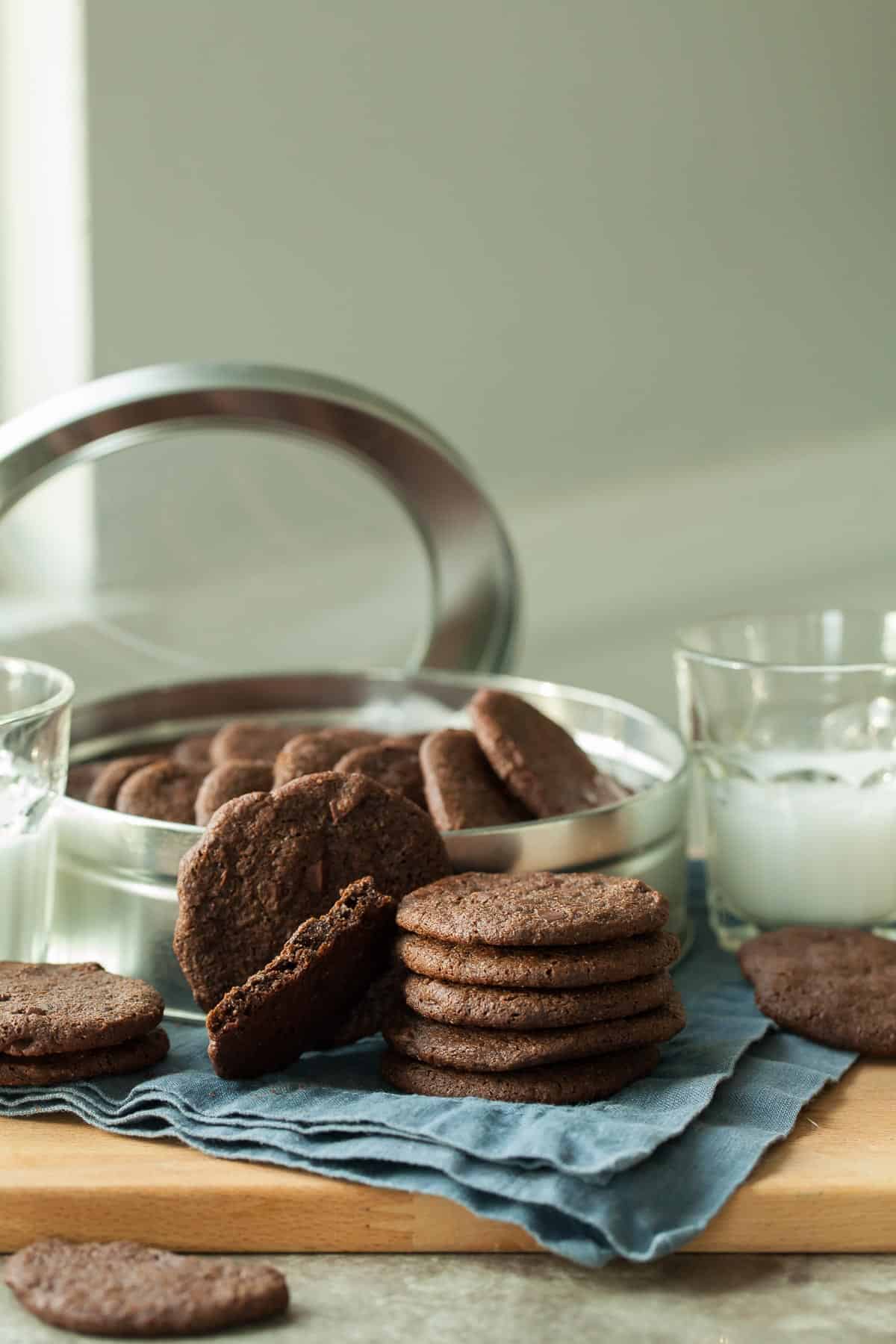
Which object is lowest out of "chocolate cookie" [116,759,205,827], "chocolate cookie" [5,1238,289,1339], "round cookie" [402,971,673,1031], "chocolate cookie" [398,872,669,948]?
"chocolate cookie" [5,1238,289,1339]

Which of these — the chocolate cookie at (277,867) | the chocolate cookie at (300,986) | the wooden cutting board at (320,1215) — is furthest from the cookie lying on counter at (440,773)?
the wooden cutting board at (320,1215)

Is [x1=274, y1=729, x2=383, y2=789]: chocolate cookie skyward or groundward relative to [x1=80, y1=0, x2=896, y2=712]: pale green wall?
groundward

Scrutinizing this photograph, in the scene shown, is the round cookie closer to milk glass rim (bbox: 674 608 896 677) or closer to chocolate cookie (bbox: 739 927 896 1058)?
chocolate cookie (bbox: 739 927 896 1058)

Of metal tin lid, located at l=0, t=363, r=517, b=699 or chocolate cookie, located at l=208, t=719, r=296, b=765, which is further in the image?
metal tin lid, located at l=0, t=363, r=517, b=699

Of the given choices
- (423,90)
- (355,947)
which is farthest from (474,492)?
(423,90)

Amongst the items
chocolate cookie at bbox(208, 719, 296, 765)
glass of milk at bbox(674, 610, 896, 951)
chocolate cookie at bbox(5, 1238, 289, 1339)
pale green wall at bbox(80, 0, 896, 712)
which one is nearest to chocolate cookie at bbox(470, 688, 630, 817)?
glass of milk at bbox(674, 610, 896, 951)

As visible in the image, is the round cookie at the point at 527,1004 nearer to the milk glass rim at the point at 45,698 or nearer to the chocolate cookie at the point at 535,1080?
the chocolate cookie at the point at 535,1080

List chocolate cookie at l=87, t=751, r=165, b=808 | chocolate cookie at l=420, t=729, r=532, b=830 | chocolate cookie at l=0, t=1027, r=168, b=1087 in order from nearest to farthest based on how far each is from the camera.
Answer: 1. chocolate cookie at l=0, t=1027, r=168, b=1087
2. chocolate cookie at l=420, t=729, r=532, b=830
3. chocolate cookie at l=87, t=751, r=165, b=808

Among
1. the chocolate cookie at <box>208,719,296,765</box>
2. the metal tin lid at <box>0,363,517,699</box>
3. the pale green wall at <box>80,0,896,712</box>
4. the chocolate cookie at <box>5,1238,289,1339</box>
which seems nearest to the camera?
the chocolate cookie at <box>5,1238,289,1339</box>
